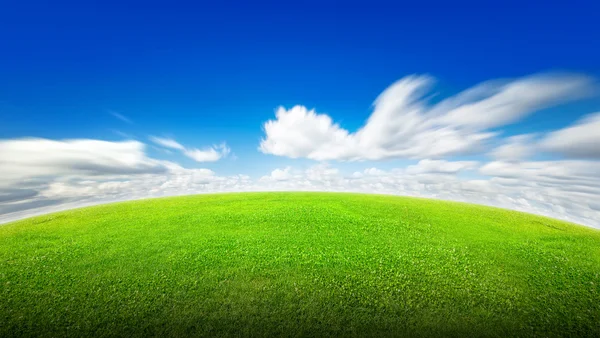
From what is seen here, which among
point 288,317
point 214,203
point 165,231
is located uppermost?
point 214,203

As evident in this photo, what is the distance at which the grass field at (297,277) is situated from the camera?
13.0 meters

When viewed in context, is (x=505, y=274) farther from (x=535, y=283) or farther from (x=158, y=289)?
(x=158, y=289)

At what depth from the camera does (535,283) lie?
17094 mm

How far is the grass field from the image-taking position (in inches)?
511

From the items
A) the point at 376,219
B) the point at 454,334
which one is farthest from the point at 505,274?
the point at 376,219

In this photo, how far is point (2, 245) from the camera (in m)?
23.1

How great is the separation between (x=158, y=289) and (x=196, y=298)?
9.77 ft

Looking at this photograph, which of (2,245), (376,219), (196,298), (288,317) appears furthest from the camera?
(376,219)

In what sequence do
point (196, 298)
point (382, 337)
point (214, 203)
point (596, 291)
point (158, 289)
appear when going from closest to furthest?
1. point (382, 337)
2. point (196, 298)
3. point (158, 289)
4. point (596, 291)
5. point (214, 203)

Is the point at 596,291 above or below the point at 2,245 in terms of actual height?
below

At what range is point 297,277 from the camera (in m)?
16.6

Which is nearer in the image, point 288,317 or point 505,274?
point 288,317

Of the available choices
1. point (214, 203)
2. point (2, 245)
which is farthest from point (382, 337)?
point (2, 245)

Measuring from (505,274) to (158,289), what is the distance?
938 inches
